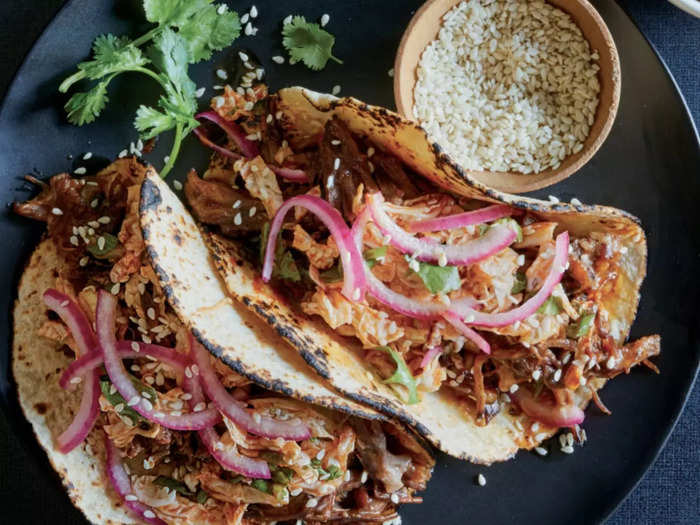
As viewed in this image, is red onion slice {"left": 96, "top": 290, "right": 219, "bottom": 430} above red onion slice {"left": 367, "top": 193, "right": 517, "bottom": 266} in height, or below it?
below

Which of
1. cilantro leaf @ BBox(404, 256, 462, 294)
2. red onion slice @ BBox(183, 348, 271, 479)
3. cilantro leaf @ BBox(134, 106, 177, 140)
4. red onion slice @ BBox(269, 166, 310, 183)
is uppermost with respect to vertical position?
cilantro leaf @ BBox(134, 106, 177, 140)

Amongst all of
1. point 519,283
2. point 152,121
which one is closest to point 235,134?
point 152,121

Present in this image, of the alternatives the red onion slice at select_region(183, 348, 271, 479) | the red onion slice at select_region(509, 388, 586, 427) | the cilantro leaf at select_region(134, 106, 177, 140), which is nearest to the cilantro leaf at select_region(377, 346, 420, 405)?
the red onion slice at select_region(509, 388, 586, 427)


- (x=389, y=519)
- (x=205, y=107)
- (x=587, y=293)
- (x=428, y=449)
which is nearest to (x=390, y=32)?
(x=205, y=107)

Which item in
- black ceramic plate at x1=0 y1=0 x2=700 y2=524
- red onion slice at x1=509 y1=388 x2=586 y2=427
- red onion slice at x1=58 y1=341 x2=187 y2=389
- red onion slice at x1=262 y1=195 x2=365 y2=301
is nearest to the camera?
red onion slice at x1=262 y1=195 x2=365 y2=301

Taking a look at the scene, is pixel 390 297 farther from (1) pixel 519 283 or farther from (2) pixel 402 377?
(1) pixel 519 283

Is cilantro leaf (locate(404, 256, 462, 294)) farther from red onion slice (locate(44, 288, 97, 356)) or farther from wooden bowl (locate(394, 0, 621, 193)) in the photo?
red onion slice (locate(44, 288, 97, 356))

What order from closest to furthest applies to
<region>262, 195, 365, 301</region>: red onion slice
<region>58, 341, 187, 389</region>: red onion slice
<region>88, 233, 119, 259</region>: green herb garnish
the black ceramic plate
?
1. <region>262, 195, 365, 301</region>: red onion slice
2. <region>58, 341, 187, 389</region>: red onion slice
3. <region>88, 233, 119, 259</region>: green herb garnish
4. the black ceramic plate
